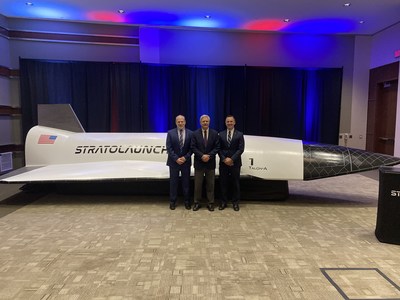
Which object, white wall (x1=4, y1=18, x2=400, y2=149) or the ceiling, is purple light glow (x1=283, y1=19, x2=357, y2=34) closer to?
the ceiling

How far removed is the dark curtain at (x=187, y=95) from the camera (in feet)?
23.9

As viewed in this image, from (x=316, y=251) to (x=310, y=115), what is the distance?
5711 mm

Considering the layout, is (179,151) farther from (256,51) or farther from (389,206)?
(256,51)

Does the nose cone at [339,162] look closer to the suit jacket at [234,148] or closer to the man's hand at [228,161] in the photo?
the suit jacket at [234,148]

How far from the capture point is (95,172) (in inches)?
170

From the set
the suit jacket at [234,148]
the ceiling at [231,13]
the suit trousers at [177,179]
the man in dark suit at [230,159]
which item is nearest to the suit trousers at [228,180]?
the man in dark suit at [230,159]

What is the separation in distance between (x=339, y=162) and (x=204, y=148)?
1.77 meters

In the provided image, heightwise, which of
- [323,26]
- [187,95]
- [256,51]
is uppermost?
[323,26]

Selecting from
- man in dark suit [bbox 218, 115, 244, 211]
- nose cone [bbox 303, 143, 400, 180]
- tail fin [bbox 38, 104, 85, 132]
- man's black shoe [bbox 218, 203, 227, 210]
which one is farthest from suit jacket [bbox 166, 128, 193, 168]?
tail fin [bbox 38, 104, 85, 132]

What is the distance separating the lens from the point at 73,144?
4891 millimetres

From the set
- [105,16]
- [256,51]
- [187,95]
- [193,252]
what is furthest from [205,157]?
[256,51]

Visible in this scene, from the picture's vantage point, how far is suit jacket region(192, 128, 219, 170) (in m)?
3.97

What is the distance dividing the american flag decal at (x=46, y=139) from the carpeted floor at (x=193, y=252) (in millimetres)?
996

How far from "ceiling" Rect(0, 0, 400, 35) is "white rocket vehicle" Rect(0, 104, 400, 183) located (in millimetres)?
2416
